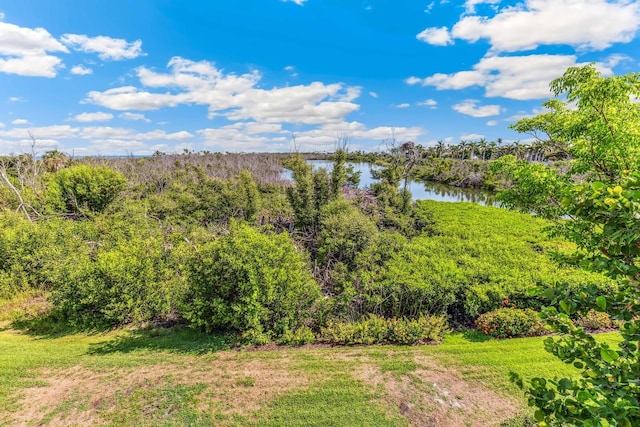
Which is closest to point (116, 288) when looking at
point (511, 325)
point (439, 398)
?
point (439, 398)

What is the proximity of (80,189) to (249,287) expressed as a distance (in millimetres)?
16986

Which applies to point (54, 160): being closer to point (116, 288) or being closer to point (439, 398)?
point (116, 288)

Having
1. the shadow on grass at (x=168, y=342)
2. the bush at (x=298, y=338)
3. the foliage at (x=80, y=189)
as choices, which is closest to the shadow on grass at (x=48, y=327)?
the shadow on grass at (x=168, y=342)

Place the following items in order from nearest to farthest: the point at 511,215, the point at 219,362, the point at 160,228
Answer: the point at 219,362 → the point at 160,228 → the point at 511,215

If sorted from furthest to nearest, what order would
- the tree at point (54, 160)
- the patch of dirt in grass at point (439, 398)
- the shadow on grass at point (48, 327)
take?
1. the tree at point (54, 160)
2. the shadow on grass at point (48, 327)
3. the patch of dirt in grass at point (439, 398)

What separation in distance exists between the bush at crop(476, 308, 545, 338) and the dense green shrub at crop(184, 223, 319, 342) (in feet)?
16.2

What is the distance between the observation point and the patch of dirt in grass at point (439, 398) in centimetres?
587

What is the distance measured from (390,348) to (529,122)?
6.71 meters

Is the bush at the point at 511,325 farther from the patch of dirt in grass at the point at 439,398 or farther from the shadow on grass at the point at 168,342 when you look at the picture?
the shadow on grass at the point at 168,342

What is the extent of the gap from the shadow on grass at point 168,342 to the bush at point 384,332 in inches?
108

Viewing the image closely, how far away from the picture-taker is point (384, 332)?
28.5 feet

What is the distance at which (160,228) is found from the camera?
15.5m

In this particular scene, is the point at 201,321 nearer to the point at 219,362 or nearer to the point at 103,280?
the point at 219,362

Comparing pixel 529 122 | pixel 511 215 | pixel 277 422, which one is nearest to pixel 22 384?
pixel 277 422
